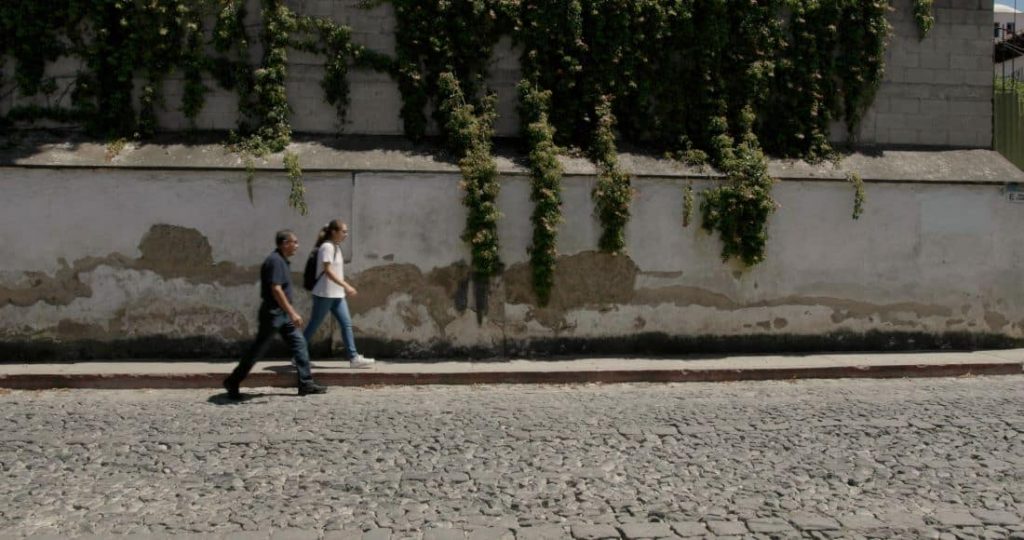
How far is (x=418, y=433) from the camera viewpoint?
20.1 feet

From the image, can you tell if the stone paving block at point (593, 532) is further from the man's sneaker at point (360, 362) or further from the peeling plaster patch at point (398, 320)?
the peeling plaster patch at point (398, 320)

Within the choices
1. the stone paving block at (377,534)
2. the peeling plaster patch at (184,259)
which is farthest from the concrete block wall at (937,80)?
the stone paving block at (377,534)

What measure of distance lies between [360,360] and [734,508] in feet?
15.9

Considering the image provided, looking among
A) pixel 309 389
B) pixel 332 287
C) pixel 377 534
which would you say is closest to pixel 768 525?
pixel 377 534

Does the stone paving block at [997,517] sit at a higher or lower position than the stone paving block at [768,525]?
higher

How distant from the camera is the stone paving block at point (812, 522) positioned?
4211 mm

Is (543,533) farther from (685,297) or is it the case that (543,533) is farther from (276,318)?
(685,297)

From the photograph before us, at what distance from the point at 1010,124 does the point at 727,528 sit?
945cm

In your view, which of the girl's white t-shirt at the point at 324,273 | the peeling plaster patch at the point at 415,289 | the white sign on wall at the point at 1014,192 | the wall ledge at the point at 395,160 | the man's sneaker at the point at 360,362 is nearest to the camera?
the girl's white t-shirt at the point at 324,273

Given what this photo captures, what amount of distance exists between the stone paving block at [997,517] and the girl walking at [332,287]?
5.64 meters

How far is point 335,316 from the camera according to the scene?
27.6 feet

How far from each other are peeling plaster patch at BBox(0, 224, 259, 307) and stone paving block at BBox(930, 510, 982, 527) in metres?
6.94

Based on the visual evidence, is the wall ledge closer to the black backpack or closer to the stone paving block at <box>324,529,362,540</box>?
the black backpack

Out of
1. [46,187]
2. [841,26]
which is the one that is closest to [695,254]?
[841,26]
